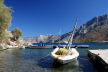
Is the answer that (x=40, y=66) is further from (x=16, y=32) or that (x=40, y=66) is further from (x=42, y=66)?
(x=16, y=32)

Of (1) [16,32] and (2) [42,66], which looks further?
(1) [16,32]

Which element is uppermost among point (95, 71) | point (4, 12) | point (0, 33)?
point (4, 12)

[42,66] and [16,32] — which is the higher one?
[16,32]

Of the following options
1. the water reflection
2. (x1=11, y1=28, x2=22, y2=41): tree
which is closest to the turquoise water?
the water reflection

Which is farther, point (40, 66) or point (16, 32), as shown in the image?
point (16, 32)

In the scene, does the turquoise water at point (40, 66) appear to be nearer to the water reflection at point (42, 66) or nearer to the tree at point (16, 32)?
the water reflection at point (42, 66)

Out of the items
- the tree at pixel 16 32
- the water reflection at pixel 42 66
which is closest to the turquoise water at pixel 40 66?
the water reflection at pixel 42 66

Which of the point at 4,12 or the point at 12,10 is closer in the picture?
the point at 4,12

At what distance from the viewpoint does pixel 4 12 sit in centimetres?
2847

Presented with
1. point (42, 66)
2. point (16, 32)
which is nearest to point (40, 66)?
point (42, 66)

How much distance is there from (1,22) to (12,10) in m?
6.05

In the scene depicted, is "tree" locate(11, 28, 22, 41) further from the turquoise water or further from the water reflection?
the water reflection

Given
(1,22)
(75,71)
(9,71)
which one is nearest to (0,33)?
(1,22)

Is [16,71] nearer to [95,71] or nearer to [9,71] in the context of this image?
[9,71]
